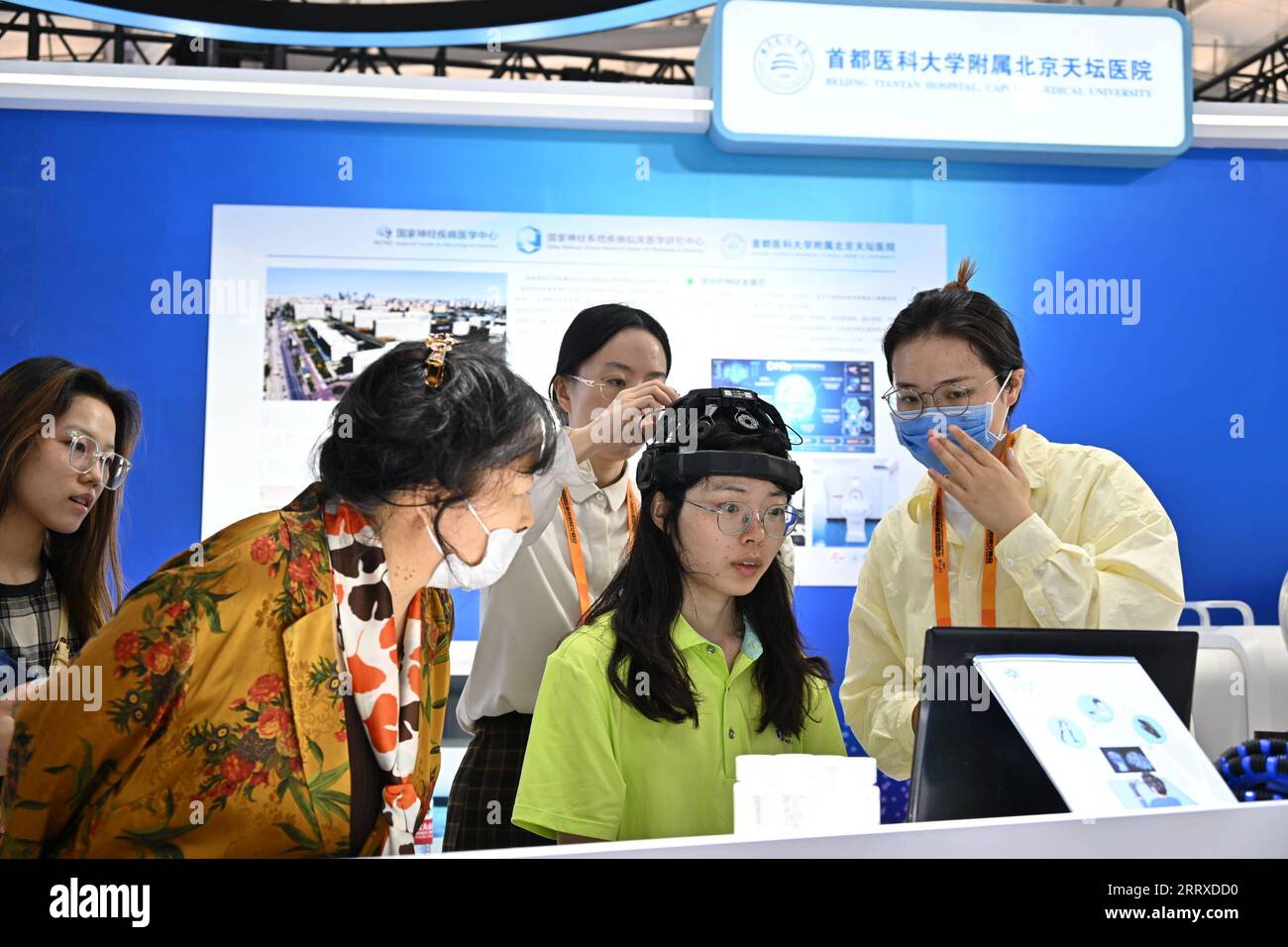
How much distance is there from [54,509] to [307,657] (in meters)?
1.40

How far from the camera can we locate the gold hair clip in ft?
5.32

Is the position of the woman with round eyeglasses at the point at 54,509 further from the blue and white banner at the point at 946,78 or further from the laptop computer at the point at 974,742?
the blue and white banner at the point at 946,78

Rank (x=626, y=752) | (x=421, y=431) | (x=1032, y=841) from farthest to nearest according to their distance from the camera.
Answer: (x=626, y=752)
(x=421, y=431)
(x=1032, y=841)

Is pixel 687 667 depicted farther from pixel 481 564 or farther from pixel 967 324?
pixel 967 324

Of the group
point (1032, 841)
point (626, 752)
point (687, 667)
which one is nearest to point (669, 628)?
point (687, 667)

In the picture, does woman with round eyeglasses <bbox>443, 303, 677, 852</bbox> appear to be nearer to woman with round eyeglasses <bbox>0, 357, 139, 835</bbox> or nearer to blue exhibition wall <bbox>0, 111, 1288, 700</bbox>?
woman with round eyeglasses <bbox>0, 357, 139, 835</bbox>

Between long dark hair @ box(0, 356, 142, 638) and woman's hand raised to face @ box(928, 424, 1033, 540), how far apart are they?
1910mm

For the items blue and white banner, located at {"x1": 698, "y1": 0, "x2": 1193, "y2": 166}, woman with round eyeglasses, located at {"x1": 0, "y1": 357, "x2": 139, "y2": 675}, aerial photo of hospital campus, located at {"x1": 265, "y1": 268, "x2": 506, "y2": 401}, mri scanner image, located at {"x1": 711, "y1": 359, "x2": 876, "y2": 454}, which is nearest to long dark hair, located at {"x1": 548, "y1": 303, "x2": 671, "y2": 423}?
woman with round eyeglasses, located at {"x1": 0, "y1": 357, "x2": 139, "y2": 675}

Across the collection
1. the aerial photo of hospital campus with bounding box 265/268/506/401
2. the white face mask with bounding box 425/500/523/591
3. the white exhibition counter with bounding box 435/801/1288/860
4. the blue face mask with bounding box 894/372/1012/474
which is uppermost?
the aerial photo of hospital campus with bounding box 265/268/506/401

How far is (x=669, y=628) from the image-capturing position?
7.23 feet

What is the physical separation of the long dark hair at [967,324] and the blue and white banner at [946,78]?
1974 mm

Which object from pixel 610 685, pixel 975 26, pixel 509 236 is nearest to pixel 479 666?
pixel 610 685

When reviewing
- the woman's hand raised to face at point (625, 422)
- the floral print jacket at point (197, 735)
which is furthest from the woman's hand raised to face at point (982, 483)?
the floral print jacket at point (197, 735)

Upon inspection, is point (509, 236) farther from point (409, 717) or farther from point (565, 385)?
point (409, 717)
